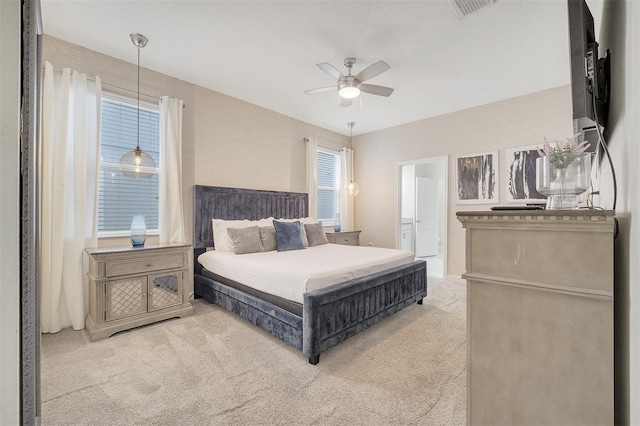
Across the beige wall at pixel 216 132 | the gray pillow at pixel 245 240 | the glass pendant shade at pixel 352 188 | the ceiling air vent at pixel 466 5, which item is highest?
the ceiling air vent at pixel 466 5

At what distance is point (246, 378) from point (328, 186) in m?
4.46

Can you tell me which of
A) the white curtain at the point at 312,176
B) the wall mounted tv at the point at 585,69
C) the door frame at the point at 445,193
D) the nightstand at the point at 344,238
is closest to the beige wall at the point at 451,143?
the door frame at the point at 445,193

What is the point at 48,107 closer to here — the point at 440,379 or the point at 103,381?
the point at 103,381

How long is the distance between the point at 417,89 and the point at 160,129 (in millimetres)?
3479

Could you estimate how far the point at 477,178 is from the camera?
15.1 feet

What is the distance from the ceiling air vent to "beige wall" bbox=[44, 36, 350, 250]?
3095 millimetres

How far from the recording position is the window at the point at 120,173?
10.4 feet

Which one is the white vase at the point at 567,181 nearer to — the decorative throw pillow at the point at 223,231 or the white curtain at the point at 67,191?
the decorative throw pillow at the point at 223,231

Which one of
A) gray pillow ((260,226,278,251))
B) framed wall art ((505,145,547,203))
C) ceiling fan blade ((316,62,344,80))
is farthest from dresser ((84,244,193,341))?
framed wall art ((505,145,547,203))

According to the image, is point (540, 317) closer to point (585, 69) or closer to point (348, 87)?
point (585, 69)

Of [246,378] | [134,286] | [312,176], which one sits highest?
[312,176]

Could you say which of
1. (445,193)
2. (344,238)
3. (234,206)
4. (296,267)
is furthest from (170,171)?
(445,193)

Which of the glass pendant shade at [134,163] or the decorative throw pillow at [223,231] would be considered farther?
the decorative throw pillow at [223,231]

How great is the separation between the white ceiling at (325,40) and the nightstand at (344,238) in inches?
97.3
